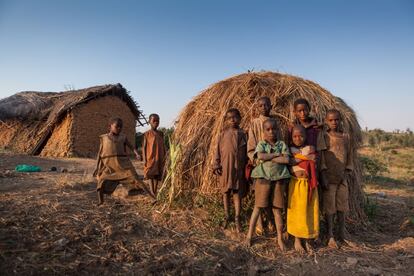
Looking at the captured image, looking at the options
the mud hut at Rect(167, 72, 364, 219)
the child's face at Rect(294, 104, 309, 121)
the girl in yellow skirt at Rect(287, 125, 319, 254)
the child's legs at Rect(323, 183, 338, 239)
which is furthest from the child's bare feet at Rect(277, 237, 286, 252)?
the child's face at Rect(294, 104, 309, 121)

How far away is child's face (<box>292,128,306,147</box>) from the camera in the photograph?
3.71m

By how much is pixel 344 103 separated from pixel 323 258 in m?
2.83

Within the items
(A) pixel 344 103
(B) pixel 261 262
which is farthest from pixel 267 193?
(A) pixel 344 103

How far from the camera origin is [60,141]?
39.9ft

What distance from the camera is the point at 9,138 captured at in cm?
1373

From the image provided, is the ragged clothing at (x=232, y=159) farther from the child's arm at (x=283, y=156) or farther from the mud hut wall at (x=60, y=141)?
the mud hut wall at (x=60, y=141)

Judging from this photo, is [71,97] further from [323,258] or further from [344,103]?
[323,258]

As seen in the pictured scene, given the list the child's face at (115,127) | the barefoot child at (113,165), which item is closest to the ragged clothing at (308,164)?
the barefoot child at (113,165)

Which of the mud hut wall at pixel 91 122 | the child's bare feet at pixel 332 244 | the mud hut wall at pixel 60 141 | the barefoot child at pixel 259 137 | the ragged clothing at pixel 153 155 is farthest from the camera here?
the mud hut wall at pixel 91 122

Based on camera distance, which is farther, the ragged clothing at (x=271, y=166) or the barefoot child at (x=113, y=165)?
the barefoot child at (x=113, y=165)

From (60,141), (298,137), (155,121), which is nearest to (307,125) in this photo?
(298,137)

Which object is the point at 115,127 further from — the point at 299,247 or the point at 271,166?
the point at 299,247

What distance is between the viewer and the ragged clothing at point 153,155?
18.5 ft

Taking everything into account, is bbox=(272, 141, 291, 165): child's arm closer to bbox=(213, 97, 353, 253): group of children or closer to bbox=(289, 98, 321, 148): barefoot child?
bbox=(213, 97, 353, 253): group of children
